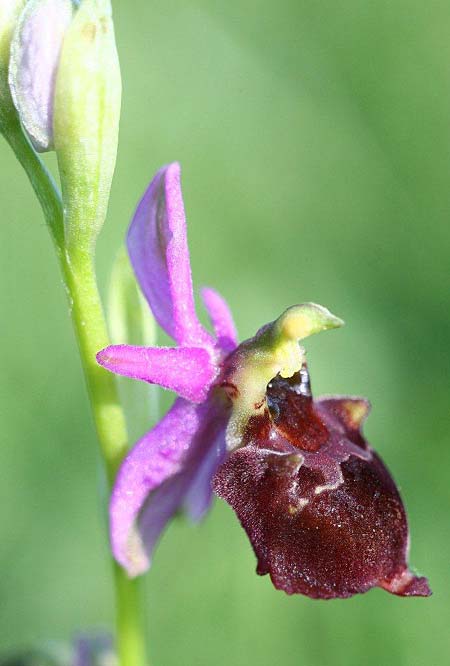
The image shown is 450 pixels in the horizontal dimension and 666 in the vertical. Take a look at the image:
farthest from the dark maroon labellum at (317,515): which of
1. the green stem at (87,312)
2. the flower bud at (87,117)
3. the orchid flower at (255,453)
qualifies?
the flower bud at (87,117)

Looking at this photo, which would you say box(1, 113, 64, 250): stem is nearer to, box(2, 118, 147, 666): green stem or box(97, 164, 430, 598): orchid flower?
box(2, 118, 147, 666): green stem

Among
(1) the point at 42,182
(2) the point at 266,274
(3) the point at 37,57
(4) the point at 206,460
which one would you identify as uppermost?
(3) the point at 37,57

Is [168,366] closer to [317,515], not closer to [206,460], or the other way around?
[206,460]

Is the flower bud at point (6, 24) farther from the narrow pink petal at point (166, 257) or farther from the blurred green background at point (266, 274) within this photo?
the blurred green background at point (266, 274)

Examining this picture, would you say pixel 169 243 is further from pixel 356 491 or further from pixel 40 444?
pixel 40 444

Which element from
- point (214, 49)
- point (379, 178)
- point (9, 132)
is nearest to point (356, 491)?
point (9, 132)

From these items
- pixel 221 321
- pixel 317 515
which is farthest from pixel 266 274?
pixel 317 515
